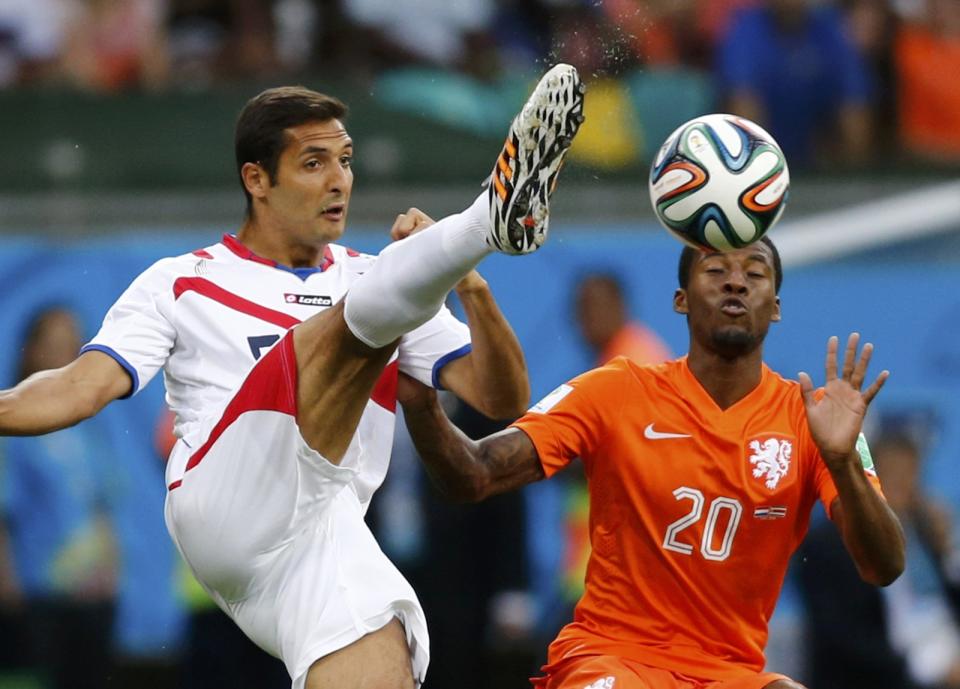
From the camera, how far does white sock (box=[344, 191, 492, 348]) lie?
5.78m

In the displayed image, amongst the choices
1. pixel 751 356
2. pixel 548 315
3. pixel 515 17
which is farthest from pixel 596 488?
pixel 515 17

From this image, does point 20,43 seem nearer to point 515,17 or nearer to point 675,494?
point 515,17

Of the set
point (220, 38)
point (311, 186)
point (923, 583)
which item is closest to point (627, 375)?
point (311, 186)

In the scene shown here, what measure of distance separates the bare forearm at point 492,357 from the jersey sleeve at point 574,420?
0.33 feet

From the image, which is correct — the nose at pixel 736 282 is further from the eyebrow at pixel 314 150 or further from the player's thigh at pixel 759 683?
the eyebrow at pixel 314 150

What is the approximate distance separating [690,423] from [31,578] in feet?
20.4

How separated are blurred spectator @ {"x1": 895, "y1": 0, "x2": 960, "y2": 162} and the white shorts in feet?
24.2

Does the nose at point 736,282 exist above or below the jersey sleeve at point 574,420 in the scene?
above

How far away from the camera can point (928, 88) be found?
12695 mm

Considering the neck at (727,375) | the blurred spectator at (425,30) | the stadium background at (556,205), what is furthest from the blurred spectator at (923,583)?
the neck at (727,375)

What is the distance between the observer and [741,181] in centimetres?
634

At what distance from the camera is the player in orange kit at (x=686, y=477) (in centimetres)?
645

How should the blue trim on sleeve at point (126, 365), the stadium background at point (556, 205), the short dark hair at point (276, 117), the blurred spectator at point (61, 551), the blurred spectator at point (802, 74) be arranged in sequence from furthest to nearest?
the blurred spectator at point (802, 74)
the stadium background at point (556, 205)
the blurred spectator at point (61, 551)
the short dark hair at point (276, 117)
the blue trim on sleeve at point (126, 365)

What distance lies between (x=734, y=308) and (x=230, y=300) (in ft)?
5.88
